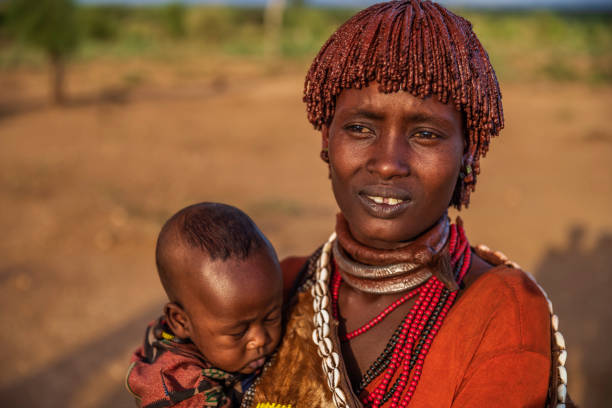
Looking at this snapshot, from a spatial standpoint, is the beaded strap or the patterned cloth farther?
the patterned cloth

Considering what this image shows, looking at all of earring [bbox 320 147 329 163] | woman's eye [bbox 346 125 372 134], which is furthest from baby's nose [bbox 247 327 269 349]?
woman's eye [bbox 346 125 372 134]

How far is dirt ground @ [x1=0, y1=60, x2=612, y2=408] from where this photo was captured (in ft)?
15.7

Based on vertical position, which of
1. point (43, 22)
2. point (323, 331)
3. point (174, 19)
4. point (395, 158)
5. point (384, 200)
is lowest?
point (323, 331)

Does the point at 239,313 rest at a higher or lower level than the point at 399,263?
lower

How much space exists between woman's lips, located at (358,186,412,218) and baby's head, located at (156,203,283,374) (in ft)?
1.56

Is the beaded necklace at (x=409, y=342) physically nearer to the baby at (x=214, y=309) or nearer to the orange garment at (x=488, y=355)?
the orange garment at (x=488, y=355)

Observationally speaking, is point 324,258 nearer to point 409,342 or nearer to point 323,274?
point 323,274

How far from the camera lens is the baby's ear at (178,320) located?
1.96 metres

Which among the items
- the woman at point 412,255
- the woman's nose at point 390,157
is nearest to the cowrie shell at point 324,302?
the woman at point 412,255

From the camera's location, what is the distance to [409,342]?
1.57m

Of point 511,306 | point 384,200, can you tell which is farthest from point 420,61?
point 511,306

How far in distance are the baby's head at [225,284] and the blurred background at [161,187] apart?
9.16 feet

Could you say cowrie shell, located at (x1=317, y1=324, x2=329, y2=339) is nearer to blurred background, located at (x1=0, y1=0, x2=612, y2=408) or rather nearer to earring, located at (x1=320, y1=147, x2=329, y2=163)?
earring, located at (x1=320, y1=147, x2=329, y2=163)

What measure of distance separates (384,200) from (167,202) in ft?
21.4
